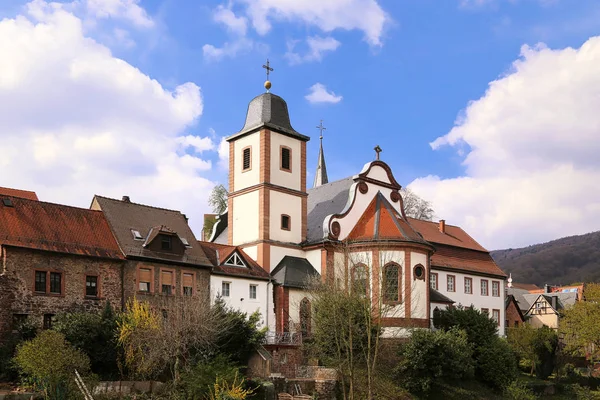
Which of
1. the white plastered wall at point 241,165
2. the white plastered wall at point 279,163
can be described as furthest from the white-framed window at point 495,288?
the white plastered wall at point 241,165

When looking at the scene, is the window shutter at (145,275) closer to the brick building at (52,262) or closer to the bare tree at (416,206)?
the brick building at (52,262)

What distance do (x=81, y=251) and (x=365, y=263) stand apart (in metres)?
15.4

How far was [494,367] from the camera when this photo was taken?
37.8 metres

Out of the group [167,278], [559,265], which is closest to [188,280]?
[167,278]

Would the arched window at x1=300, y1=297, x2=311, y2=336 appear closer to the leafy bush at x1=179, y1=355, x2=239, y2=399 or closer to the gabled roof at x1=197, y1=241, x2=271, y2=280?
the gabled roof at x1=197, y1=241, x2=271, y2=280

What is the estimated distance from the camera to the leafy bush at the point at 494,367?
37.5 metres

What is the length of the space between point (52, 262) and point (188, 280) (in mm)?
7123

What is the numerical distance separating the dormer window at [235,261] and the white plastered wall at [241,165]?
567 centimetres

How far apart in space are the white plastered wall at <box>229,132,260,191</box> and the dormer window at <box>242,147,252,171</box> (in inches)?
6.7

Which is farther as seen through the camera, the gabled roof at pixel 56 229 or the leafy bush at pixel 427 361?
the leafy bush at pixel 427 361

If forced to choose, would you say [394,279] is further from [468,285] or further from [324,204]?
[468,285]

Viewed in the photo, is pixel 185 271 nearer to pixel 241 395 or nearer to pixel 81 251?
pixel 81 251

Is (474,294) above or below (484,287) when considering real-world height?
below

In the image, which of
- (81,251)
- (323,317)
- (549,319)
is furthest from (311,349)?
(549,319)
